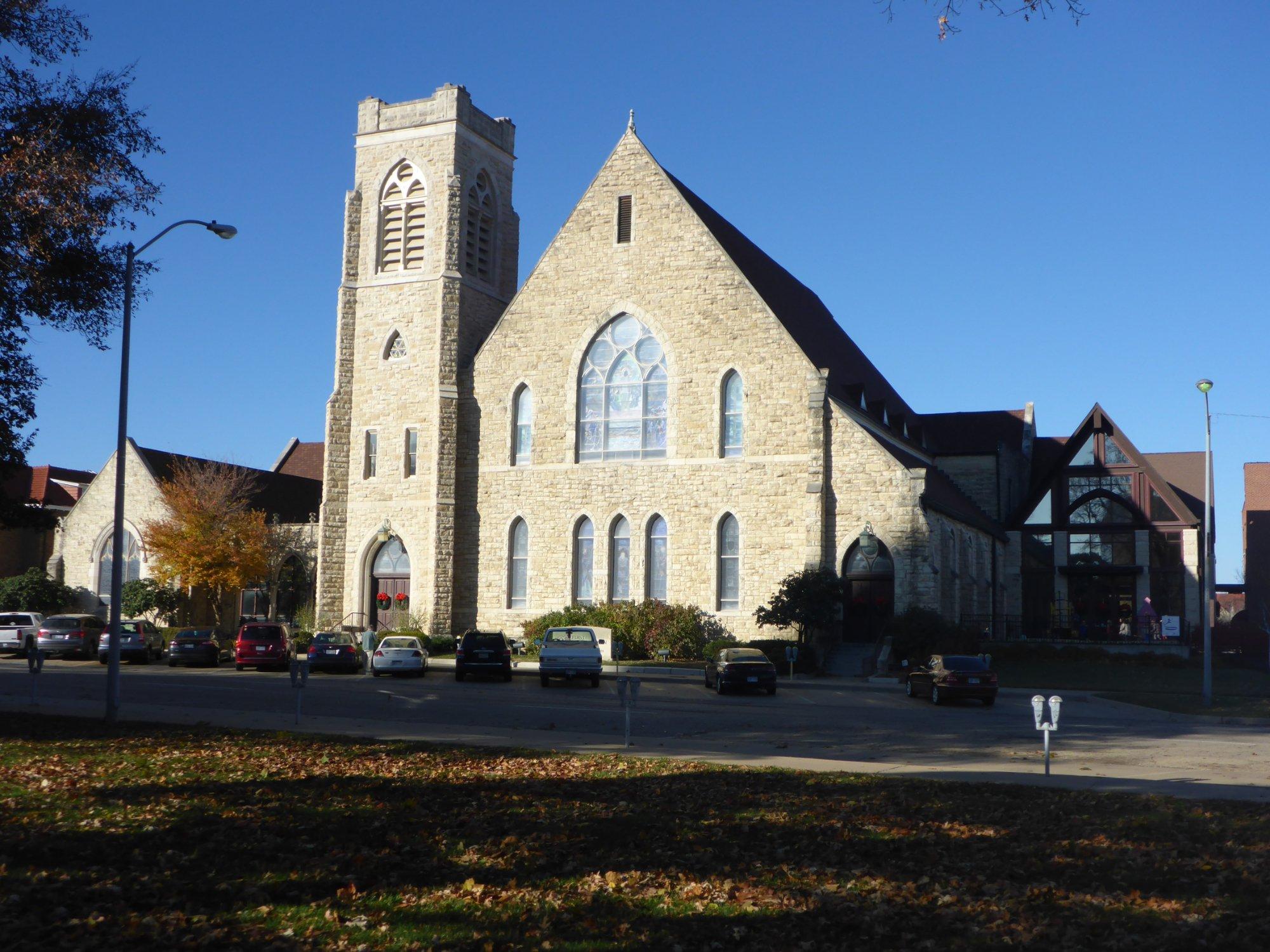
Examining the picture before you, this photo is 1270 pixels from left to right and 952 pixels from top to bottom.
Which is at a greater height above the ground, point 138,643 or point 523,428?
point 523,428

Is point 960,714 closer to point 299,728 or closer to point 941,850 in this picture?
point 299,728

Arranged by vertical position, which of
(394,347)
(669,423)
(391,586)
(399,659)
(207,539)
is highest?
(394,347)

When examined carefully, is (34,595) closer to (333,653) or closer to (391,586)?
(391,586)

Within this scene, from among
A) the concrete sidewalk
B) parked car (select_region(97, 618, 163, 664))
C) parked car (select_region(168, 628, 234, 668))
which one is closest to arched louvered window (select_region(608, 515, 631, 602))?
parked car (select_region(168, 628, 234, 668))

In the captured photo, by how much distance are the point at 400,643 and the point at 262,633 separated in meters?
5.05

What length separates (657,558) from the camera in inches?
1619

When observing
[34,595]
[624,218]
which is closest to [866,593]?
[624,218]

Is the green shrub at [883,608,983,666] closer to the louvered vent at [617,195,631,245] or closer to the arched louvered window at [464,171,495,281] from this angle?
the louvered vent at [617,195,631,245]

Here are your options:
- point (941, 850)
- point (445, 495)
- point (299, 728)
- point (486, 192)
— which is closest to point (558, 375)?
point (445, 495)

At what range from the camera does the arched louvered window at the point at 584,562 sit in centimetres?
4184

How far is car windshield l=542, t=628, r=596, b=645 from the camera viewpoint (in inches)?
1273

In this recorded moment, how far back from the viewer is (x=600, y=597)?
41.2 meters

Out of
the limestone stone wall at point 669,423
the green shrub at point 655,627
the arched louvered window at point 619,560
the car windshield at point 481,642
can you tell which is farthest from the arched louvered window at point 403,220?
the car windshield at point 481,642

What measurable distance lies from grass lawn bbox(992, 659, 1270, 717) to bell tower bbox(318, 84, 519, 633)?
20184 mm
